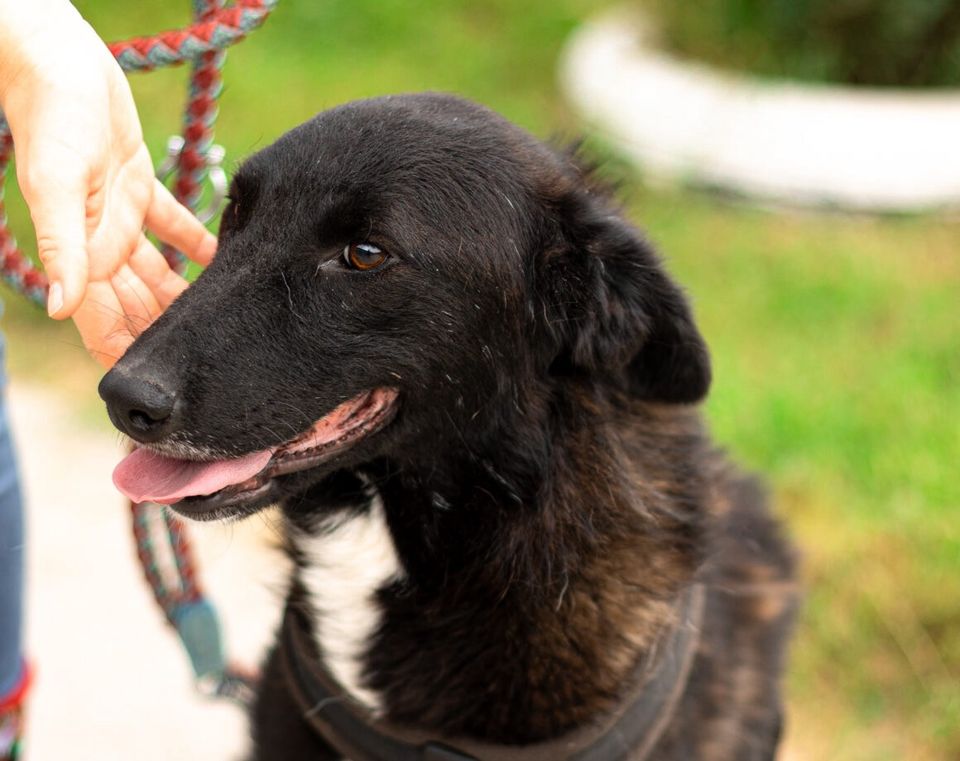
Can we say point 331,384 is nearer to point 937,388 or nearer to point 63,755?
point 63,755

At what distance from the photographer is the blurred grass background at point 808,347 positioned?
9.83 feet

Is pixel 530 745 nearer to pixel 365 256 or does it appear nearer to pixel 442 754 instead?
pixel 442 754

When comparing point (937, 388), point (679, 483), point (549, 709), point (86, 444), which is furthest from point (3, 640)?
point (937, 388)

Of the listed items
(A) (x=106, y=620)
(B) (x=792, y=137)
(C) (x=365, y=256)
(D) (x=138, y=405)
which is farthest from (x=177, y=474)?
(B) (x=792, y=137)

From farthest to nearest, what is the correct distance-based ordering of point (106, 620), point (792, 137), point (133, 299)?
1. point (792, 137)
2. point (106, 620)
3. point (133, 299)

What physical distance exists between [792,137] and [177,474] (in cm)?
399

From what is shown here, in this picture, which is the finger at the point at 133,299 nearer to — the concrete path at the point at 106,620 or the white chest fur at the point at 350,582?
the white chest fur at the point at 350,582

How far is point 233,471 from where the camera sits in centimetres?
181

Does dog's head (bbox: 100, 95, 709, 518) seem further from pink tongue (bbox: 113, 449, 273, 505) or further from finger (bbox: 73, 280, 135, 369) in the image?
finger (bbox: 73, 280, 135, 369)

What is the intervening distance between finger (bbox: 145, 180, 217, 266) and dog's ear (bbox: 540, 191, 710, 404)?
1.92ft

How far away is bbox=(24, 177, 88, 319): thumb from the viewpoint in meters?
1.42

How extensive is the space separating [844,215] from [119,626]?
349 cm

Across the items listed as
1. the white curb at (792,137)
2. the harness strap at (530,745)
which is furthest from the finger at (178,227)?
the white curb at (792,137)

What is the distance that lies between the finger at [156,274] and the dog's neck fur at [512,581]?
1.38 feet
